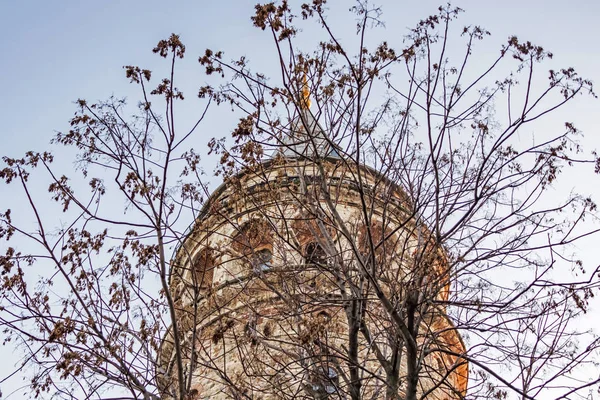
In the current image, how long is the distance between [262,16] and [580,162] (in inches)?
143

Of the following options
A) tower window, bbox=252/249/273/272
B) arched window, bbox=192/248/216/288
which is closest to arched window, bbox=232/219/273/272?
tower window, bbox=252/249/273/272

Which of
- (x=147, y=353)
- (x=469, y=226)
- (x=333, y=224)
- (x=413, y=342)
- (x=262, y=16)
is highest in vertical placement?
(x=262, y=16)

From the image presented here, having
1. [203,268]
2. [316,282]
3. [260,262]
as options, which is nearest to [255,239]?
[260,262]

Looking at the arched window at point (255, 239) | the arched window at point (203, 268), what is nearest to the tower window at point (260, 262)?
the arched window at point (255, 239)

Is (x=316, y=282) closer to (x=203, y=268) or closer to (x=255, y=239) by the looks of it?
(x=255, y=239)

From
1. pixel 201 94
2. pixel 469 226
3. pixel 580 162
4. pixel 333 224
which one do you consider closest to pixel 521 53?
pixel 580 162

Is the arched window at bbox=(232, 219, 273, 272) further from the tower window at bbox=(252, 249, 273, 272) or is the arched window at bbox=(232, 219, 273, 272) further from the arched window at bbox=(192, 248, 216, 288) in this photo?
the arched window at bbox=(192, 248, 216, 288)

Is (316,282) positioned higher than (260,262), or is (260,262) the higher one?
(260,262)

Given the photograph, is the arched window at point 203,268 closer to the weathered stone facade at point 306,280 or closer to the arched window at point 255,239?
the weathered stone facade at point 306,280

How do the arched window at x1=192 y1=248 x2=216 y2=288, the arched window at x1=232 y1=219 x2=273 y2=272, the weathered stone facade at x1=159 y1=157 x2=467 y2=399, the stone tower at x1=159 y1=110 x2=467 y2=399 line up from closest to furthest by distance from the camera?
the stone tower at x1=159 y1=110 x2=467 y2=399, the weathered stone facade at x1=159 y1=157 x2=467 y2=399, the arched window at x1=192 y1=248 x2=216 y2=288, the arched window at x1=232 y1=219 x2=273 y2=272

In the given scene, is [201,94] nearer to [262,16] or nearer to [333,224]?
[262,16]

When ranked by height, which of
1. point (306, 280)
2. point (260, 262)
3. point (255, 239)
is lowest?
point (306, 280)

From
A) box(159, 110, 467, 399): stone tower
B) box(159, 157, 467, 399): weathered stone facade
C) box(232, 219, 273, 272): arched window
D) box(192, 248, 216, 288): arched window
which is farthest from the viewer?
box(232, 219, 273, 272): arched window

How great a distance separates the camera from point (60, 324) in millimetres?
6617
